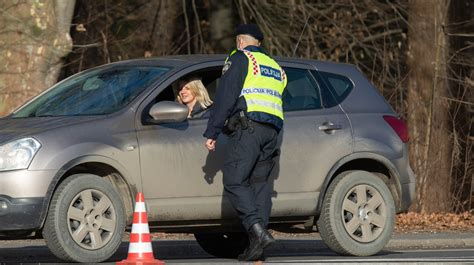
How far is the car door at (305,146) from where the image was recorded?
35.4ft

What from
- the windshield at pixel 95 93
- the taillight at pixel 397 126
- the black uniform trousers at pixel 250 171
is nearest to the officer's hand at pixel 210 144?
the black uniform trousers at pixel 250 171

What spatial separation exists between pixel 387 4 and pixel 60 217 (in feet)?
48.2

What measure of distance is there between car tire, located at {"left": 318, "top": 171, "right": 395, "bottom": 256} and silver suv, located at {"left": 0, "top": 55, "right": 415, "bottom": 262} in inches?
0.4

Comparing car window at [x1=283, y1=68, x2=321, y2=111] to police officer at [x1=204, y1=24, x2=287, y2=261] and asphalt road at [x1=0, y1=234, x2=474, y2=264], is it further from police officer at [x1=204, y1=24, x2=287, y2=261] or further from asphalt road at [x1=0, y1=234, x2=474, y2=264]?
asphalt road at [x1=0, y1=234, x2=474, y2=264]

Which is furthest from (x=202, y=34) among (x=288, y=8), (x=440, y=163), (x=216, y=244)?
(x=216, y=244)

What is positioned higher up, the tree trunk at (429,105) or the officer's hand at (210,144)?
the officer's hand at (210,144)

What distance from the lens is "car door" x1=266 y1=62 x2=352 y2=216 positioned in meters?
10.8

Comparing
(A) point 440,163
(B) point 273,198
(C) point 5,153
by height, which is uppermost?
(C) point 5,153

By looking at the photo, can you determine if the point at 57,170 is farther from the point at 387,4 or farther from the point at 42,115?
the point at 387,4

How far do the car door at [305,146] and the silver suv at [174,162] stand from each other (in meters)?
0.01

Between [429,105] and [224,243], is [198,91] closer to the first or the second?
[224,243]

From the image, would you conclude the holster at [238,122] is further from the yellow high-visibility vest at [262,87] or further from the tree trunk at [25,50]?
the tree trunk at [25,50]

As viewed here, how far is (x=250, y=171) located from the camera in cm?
1023

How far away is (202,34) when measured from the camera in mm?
24516
